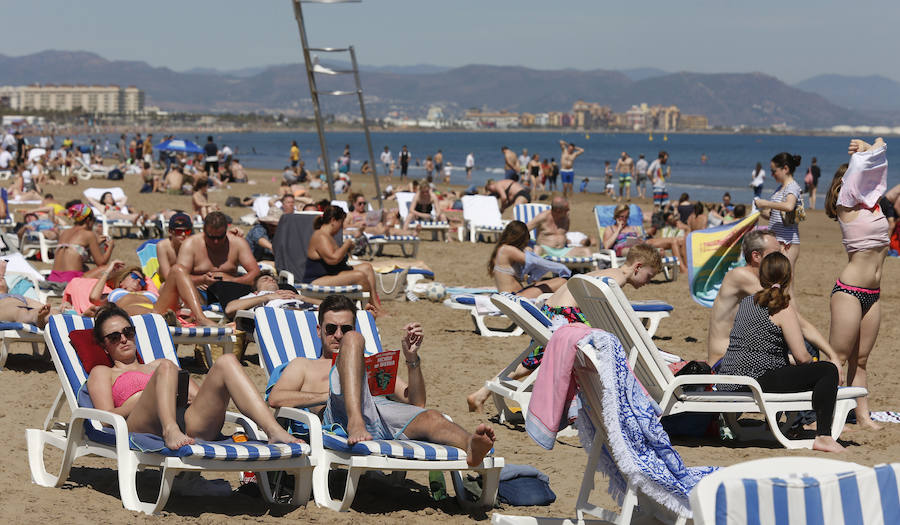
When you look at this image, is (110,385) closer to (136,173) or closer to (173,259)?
(173,259)

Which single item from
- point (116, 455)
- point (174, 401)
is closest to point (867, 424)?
point (174, 401)

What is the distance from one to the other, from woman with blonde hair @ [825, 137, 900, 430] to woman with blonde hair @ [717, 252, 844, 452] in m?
0.43

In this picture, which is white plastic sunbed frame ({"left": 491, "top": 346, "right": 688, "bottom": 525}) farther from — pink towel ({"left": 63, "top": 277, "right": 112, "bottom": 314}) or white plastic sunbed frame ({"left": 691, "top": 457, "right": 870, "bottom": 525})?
pink towel ({"left": 63, "top": 277, "right": 112, "bottom": 314})

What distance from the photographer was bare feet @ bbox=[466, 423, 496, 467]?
165 inches

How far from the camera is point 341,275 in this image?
30.3 feet

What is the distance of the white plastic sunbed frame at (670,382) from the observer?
17.4 ft

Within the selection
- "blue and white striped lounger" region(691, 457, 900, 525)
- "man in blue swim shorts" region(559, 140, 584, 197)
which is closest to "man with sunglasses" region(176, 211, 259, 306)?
"blue and white striped lounger" region(691, 457, 900, 525)

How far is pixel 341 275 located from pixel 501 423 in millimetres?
3254

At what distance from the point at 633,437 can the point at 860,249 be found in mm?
2735

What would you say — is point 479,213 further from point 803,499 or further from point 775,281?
point 803,499

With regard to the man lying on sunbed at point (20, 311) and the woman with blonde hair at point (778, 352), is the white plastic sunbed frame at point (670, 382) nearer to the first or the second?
the woman with blonde hair at point (778, 352)

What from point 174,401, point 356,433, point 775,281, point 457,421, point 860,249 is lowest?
point 457,421

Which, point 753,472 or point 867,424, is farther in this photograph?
point 867,424

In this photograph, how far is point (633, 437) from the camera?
3734 mm
